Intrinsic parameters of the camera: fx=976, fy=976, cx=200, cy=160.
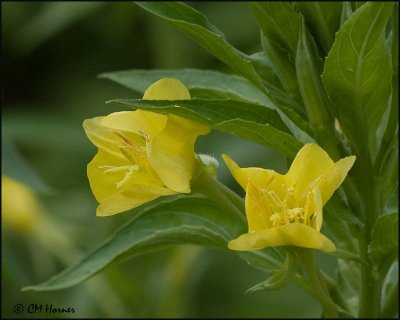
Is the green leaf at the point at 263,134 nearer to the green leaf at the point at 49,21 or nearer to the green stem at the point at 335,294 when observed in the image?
the green stem at the point at 335,294

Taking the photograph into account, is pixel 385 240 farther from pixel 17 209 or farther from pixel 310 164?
pixel 17 209

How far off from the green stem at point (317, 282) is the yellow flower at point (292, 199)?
0.04 metres

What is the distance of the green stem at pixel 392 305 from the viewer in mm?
1287

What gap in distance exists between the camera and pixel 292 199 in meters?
1.07

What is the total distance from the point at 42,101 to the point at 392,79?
6.32 feet

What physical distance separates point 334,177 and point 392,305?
33cm

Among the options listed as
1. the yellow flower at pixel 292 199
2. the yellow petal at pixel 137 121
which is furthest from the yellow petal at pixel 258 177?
the yellow petal at pixel 137 121

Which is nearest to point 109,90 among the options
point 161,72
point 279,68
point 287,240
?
point 161,72

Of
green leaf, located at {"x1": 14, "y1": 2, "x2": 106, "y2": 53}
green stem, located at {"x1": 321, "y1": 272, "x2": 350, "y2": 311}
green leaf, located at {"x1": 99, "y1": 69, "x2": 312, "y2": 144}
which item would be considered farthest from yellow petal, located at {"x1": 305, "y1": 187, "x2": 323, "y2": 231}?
green leaf, located at {"x1": 14, "y1": 2, "x2": 106, "y2": 53}

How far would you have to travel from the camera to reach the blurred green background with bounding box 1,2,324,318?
2070mm

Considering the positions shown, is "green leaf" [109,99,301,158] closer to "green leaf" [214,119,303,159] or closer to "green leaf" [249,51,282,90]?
"green leaf" [214,119,303,159]

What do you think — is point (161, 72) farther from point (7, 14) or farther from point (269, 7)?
point (7, 14)

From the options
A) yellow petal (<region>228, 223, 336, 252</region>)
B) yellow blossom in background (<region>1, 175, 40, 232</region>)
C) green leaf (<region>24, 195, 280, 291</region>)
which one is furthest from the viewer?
yellow blossom in background (<region>1, 175, 40, 232</region>)

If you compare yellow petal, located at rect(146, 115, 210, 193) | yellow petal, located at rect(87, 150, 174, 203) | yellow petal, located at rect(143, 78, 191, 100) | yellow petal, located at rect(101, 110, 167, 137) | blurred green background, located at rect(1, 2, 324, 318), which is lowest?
blurred green background, located at rect(1, 2, 324, 318)
